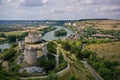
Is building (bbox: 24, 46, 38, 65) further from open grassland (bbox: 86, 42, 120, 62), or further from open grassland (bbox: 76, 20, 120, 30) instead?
open grassland (bbox: 76, 20, 120, 30)

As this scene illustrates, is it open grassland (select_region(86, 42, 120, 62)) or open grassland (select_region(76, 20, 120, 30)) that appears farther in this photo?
open grassland (select_region(76, 20, 120, 30))

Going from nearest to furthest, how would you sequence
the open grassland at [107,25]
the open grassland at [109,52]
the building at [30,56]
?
the building at [30,56]
the open grassland at [109,52]
the open grassland at [107,25]

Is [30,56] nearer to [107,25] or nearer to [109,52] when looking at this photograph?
[109,52]

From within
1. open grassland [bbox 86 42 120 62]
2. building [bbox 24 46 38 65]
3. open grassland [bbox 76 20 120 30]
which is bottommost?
open grassland [bbox 76 20 120 30]

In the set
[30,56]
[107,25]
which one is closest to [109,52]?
[30,56]

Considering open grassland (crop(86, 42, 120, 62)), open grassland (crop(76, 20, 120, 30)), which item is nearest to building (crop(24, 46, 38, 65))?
open grassland (crop(86, 42, 120, 62))

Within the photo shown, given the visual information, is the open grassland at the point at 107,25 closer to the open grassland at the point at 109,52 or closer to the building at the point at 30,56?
the open grassland at the point at 109,52

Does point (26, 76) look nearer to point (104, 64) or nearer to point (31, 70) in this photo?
point (31, 70)

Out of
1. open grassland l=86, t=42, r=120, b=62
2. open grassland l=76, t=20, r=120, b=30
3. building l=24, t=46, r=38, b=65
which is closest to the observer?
building l=24, t=46, r=38, b=65

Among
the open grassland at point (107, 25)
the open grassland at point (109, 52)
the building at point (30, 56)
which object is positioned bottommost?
the open grassland at point (107, 25)

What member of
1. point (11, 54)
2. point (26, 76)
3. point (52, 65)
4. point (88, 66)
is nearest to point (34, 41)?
point (11, 54)

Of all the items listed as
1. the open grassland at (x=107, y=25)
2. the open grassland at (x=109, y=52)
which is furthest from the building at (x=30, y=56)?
the open grassland at (x=107, y=25)
